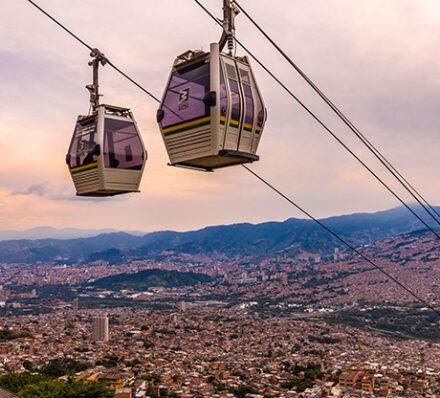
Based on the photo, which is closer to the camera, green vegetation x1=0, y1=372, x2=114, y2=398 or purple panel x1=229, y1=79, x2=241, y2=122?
purple panel x1=229, y1=79, x2=241, y2=122

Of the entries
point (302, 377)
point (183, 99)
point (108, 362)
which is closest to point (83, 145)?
point (183, 99)

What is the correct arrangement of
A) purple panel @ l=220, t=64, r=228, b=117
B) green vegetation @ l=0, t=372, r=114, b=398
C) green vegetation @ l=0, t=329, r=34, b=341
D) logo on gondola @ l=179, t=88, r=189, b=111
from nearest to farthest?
purple panel @ l=220, t=64, r=228, b=117 → logo on gondola @ l=179, t=88, r=189, b=111 → green vegetation @ l=0, t=372, r=114, b=398 → green vegetation @ l=0, t=329, r=34, b=341

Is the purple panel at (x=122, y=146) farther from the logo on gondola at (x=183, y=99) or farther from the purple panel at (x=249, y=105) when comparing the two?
the purple panel at (x=249, y=105)

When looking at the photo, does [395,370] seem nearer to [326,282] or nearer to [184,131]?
[184,131]

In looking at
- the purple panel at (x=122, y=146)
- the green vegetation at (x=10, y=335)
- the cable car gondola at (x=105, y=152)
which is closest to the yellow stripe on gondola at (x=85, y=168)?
the cable car gondola at (x=105, y=152)

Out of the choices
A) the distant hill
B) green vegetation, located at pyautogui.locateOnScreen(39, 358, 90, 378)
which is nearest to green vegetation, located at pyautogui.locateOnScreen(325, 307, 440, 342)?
green vegetation, located at pyautogui.locateOnScreen(39, 358, 90, 378)

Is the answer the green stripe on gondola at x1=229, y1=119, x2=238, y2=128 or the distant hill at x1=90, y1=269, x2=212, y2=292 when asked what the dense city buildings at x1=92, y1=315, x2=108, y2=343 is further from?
the distant hill at x1=90, y1=269, x2=212, y2=292
